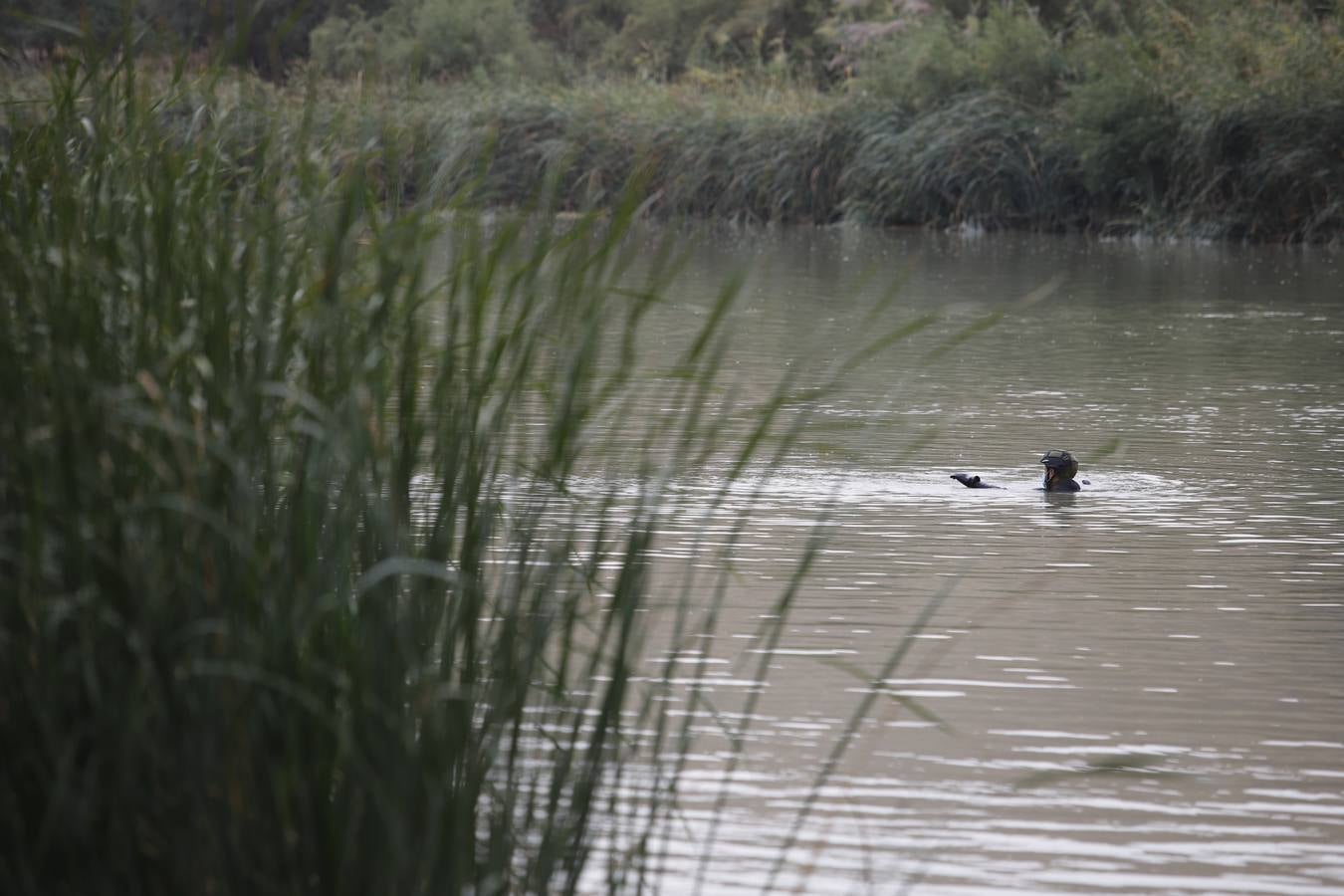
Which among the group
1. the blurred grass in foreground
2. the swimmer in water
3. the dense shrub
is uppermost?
the dense shrub

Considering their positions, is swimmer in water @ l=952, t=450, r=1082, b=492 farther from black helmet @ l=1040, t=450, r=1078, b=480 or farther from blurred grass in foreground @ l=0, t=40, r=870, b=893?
blurred grass in foreground @ l=0, t=40, r=870, b=893

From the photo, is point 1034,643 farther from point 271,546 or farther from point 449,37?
point 449,37

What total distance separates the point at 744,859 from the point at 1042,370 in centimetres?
939

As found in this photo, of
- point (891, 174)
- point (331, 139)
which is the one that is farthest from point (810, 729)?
point (891, 174)

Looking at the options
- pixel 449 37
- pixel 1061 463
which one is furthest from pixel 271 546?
pixel 449 37

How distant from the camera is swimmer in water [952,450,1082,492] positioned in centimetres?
837

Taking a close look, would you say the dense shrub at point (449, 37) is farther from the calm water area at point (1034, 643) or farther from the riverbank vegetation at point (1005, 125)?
the calm water area at point (1034, 643)

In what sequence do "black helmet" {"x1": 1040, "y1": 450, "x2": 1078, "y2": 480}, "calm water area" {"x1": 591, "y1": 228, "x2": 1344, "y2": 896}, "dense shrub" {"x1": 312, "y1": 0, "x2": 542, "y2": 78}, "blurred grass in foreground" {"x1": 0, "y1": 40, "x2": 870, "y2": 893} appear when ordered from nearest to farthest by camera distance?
"blurred grass in foreground" {"x1": 0, "y1": 40, "x2": 870, "y2": 893}
"calm water area" {"x1": 591, "y1": 228, "x2": 1344, "y2": 896}
"black helmet" {"x1": 1040, "y1": 450, "x2": 1078, "y2": 480}
"dense shrub" {"x1": 312, "y1": 0, "x2": 542, "y2": 78}

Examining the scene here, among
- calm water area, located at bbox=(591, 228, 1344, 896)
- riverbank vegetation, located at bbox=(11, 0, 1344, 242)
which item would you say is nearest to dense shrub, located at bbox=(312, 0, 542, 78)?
riverbank vegetation, located at bbox=(11, 0, 1344, 242)

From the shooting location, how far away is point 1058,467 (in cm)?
840

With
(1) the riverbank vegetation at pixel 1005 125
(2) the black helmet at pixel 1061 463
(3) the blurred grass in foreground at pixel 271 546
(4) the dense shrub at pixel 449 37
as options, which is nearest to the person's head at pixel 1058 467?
(2) the black helmet at pixel 1061 463

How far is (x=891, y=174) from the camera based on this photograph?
2833 cm

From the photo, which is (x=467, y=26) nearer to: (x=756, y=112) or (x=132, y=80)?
(x=756, y=112)

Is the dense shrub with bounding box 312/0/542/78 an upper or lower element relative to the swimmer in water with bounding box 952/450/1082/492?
upper
